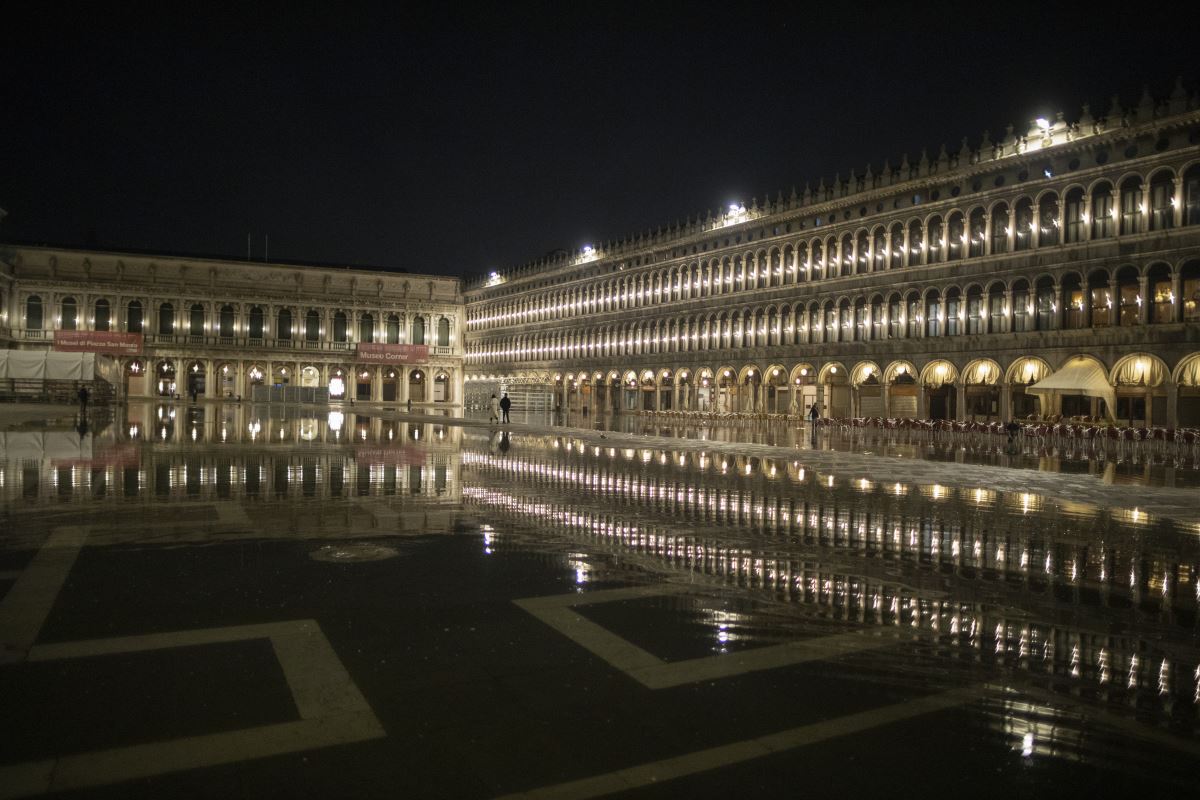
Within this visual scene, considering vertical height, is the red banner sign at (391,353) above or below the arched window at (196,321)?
below

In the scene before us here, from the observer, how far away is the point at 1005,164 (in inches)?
1751

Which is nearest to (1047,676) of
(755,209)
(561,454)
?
(561,454)

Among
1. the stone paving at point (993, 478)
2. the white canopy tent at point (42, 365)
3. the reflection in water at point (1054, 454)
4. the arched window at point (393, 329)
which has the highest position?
the arched window at point (393, 329)

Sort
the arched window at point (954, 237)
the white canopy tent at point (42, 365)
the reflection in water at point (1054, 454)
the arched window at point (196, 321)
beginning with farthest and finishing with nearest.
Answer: the arched window at point (196, 321)
the arched window at point (954, 237)
the white canopy tent at point (42, 365)
the reflection in water at point (1054, 454)

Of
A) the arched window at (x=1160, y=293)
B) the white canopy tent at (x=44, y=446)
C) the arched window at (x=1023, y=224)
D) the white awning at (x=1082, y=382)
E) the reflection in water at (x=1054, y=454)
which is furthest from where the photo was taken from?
the arched window at (x=1023, y=224)

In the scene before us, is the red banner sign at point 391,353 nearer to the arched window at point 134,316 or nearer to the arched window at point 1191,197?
the arched window at point 134,316

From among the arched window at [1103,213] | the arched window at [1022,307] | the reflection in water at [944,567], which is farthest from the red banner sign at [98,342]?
the arched window at [1103,213]

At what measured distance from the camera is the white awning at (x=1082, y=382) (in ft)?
117

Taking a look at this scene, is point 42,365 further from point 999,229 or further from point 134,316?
point 999,229

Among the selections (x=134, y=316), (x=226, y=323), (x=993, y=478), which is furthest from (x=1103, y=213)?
(x=134, y=316)

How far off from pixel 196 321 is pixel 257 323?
5935 mm

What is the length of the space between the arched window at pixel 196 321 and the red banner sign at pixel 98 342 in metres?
11.6

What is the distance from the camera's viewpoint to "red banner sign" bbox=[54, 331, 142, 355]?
70.1 m

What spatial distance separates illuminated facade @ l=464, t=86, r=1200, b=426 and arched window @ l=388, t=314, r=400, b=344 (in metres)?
30.6
